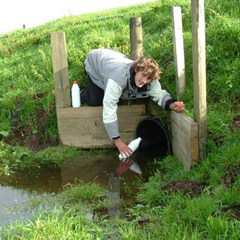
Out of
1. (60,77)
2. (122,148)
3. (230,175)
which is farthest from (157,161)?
(60,77)

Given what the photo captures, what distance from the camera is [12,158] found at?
8820 mm

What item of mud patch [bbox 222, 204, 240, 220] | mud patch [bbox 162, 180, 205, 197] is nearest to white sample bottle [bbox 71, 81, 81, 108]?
mud patch [bbox 162, 180, 205, 197]

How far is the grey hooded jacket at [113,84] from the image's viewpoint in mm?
7914

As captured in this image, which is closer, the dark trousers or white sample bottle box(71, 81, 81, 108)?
the dark trousers

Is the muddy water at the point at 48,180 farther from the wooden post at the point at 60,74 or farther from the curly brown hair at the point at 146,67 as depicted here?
the curly brown hair at the point at 146,67

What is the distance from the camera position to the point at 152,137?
29.6ft

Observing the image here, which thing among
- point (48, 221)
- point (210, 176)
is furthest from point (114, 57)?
point (48, 221)

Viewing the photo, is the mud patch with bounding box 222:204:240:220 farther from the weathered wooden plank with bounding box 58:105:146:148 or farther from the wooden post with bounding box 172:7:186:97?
the weathered wooden plank with bounding box 58:105:146:148

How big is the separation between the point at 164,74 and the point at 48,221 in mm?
4095

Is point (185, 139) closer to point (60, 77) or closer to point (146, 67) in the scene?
point (146, 67)

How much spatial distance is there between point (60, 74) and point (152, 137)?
1.74 metres

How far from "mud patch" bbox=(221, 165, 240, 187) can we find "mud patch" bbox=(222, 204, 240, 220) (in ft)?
1.68

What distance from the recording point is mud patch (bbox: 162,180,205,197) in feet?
20.5

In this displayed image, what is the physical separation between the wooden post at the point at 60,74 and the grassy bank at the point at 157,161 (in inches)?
22.8
